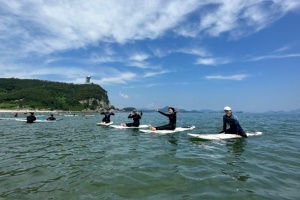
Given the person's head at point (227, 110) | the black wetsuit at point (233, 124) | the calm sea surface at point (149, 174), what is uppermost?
the person's head at point (227, 110)

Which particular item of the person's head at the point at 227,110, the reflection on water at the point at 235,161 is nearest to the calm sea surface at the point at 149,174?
the reflection on water at the point at 235,161

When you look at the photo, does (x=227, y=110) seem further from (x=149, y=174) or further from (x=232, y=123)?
(x=149, y=174)

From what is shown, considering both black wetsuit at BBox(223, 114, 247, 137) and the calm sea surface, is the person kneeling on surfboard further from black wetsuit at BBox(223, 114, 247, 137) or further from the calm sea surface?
the calm sea surface

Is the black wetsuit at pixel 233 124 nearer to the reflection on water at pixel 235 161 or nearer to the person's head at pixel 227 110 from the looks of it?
the person's head at pixel 227 110

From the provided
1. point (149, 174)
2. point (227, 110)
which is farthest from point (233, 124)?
point (149, 174)

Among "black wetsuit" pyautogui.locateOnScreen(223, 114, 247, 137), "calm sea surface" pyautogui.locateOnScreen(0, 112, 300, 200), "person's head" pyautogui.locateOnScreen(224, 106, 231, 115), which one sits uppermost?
"person's head" pyautogui.locateOnScreen(224, 106, 231, 115)

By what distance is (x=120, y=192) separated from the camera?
24.3ft

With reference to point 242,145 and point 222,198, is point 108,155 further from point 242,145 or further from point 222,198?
point 242,145

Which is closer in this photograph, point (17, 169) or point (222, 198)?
point (222, 198)

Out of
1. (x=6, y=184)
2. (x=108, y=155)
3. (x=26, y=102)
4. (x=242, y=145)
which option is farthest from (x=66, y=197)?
(x=26, y=102)

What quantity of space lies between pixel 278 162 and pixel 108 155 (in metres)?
8.55

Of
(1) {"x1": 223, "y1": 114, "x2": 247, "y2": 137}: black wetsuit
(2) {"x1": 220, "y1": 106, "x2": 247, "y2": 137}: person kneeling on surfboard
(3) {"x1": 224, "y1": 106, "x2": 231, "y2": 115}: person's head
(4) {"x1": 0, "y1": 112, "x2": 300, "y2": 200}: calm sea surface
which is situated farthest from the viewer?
(1) {"x1": 223, "y1": 114, "x2": 247, "y2": 137}: black wetsuit

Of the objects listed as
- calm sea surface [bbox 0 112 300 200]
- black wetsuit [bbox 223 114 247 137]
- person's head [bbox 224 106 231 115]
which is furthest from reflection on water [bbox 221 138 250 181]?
person's head [bbox 224 106 231 115]

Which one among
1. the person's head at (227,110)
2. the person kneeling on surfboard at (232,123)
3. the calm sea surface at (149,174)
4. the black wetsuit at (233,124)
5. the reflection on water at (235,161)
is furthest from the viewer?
the black wetsuit at (233,124)
